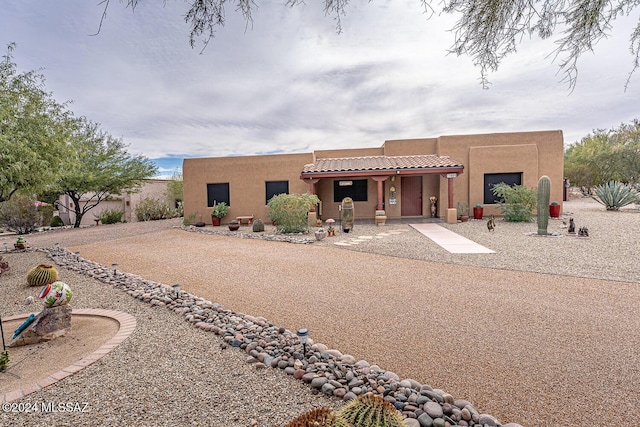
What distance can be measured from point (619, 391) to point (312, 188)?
518 inches

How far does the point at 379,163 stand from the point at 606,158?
84.1 ft

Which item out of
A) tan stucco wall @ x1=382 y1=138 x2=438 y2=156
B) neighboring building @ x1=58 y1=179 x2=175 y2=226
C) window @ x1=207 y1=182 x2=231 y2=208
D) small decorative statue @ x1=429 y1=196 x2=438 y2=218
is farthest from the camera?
neighboring building @ x1=58 y1=179 x2=175 y2=226

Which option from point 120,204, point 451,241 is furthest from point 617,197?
point 120,204

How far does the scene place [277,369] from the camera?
3023 millimetres

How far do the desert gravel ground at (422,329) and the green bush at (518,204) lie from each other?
6.12 m

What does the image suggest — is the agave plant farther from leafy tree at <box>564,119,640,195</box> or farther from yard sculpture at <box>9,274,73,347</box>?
yard sculpture at <box>9,274,73,347</box>

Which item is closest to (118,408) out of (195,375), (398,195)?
(195,375)

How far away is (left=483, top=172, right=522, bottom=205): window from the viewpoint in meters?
16.0

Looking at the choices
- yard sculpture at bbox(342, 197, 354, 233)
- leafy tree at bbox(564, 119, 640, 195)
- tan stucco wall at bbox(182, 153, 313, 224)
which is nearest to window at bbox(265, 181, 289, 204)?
tan stucco wall at bbox(182, 153, 313, 224)

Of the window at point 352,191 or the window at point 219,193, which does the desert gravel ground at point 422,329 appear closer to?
the window at point 219,193

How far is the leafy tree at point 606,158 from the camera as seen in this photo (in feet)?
86.8

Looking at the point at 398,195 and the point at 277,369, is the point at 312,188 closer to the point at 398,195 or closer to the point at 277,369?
the point at 398,195

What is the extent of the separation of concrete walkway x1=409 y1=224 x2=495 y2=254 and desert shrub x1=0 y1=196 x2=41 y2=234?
20354 millimetres

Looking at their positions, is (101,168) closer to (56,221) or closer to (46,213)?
(56,221)
